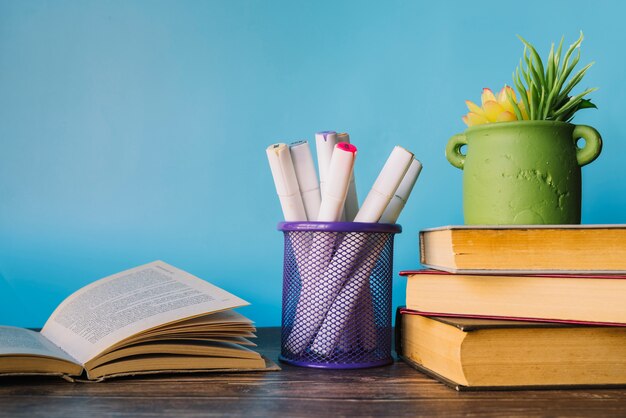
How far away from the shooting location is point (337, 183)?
735 mm

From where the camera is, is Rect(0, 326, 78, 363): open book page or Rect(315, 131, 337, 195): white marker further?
Rect(315, 131, 337, 195): white marker

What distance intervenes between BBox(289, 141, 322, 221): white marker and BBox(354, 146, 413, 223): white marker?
5 centimetres

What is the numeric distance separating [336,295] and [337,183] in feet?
0.42

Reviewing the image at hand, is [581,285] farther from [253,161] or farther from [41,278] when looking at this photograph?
[41,278]

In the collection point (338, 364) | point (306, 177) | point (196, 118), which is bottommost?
point (338, 364)

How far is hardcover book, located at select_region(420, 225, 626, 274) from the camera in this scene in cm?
67

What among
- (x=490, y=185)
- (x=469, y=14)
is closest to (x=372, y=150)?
(x=469, y=14)

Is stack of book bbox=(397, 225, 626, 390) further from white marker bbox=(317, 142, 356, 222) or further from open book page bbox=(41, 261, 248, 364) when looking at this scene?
open book page bbox=(41, 261, 248, 364)

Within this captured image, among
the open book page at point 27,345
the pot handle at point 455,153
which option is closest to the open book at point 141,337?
the open book page at point 27,345

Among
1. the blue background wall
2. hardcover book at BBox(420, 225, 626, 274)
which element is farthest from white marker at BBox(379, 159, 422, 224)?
the blue background wall

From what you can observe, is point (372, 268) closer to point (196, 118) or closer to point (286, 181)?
point (286, 181)

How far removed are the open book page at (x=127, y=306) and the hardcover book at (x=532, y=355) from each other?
0.79 ft

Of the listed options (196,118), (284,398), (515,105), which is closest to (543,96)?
(515,105)

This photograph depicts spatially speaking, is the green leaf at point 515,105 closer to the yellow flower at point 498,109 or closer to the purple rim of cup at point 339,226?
the yellow flower at point 498,109
